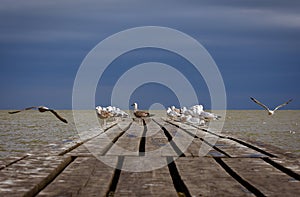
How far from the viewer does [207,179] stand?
4.10m

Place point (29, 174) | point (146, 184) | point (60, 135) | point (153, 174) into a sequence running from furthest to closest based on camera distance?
1. point (60, 135)
2. point (153, 174)
3. point (29, 174)
4. point (146, 184)

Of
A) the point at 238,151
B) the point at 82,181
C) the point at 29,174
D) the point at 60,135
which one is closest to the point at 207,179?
the point at 82,181

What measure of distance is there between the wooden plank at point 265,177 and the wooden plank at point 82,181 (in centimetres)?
119

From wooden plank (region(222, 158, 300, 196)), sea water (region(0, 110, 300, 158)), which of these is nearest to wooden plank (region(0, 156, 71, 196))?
sea water (region(0, 110, 300, 158))

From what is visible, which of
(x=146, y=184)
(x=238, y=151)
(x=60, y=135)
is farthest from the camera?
(x=60, y=135)

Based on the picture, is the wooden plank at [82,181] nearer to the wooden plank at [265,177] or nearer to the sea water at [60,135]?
the wooden plank at [265,177]

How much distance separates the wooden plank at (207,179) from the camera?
3.61 metres

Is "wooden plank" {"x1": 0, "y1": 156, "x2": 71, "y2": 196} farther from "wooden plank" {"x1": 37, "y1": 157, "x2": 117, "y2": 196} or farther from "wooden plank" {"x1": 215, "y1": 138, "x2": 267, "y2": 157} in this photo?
"wooden plank" {"x1": 215, "y1": 138, "x2": 267, "y2": 157}

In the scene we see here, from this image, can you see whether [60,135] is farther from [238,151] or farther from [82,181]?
[82,181]

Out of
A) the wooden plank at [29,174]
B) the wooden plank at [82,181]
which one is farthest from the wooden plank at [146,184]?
the wooden plank at [29,174]

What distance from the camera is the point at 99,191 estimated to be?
3594 millimetres

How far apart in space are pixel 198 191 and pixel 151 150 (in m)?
2.96

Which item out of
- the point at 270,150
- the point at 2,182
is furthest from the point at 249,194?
the point at 270,150

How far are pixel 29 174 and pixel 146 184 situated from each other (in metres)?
Result: 1.06
